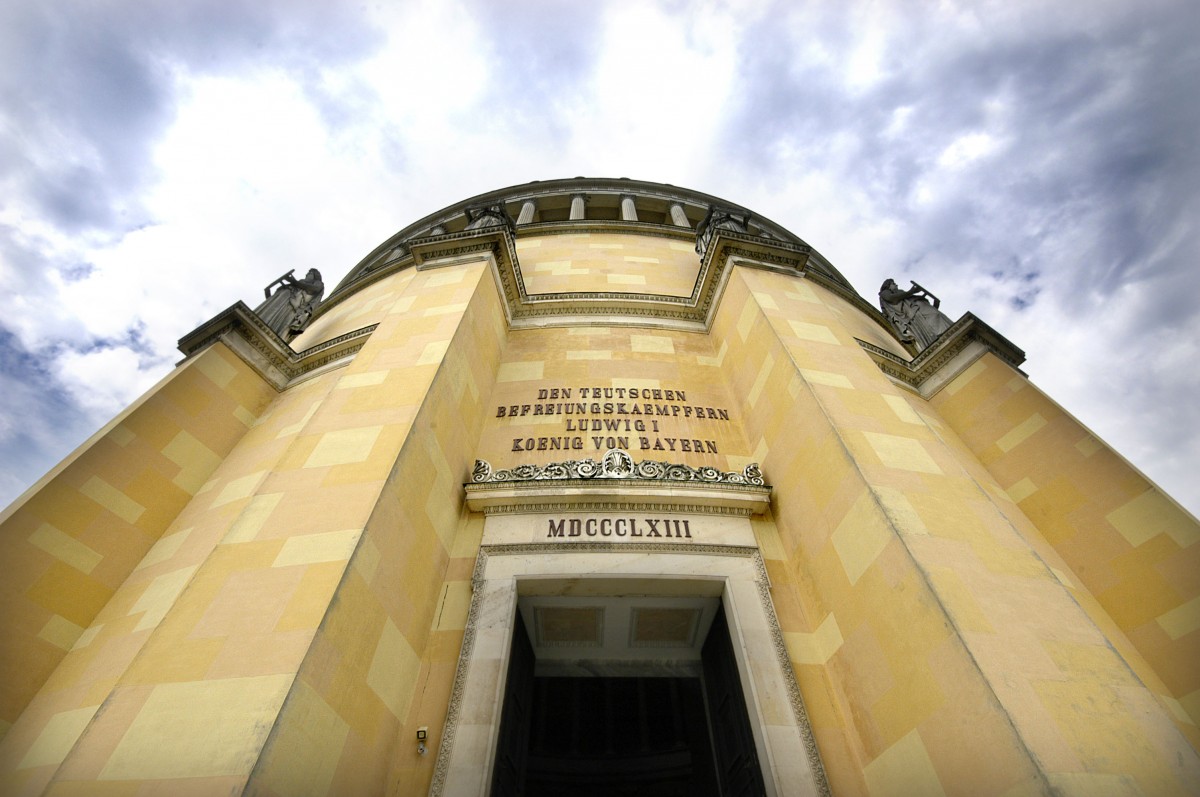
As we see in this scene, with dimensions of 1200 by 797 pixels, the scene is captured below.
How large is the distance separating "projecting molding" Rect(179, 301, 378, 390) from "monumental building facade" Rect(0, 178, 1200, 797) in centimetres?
7

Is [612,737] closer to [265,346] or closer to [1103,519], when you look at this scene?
[1103,519]

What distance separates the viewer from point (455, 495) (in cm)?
704

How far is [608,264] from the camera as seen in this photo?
43.7 ft

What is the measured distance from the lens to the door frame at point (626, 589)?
4.86 meters

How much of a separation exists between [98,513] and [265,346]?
4.46 metres

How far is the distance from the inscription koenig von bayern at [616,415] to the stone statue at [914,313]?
6.27 meters

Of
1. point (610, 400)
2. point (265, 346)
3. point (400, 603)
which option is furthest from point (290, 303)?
point (400, 603)

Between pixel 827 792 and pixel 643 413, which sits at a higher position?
pixel 643 413

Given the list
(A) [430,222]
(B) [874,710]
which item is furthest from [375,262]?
(B) [874,710]

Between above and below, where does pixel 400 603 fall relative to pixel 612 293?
below

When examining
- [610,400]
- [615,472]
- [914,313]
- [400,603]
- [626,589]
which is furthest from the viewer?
[914,313]

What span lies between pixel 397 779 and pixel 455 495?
3254 millimetres

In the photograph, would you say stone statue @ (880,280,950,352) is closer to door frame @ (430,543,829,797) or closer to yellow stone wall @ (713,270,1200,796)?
yellow stone wall @ (713,270,1200,796)

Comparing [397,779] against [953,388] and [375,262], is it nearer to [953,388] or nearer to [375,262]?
[953,388]
